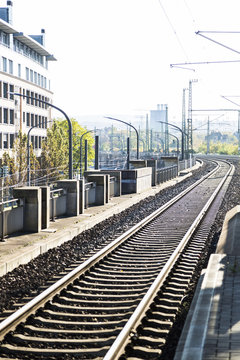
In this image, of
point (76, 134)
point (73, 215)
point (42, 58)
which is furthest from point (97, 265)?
point (76, 134)

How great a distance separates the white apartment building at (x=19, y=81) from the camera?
2598 inches

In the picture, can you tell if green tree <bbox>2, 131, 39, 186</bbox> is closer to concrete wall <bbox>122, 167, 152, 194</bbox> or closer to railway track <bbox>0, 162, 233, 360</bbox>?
concrete wall <bbox>122, 167, 152, 194</bbox>

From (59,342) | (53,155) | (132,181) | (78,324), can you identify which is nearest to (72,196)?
(132,181)

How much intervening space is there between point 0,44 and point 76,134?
38709 millimetres

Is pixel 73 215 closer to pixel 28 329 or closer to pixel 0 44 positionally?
pixel 28 329

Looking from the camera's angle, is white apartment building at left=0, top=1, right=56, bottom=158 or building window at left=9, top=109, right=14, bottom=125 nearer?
white apartment building at left=0, top=1, right=56, bottom=158

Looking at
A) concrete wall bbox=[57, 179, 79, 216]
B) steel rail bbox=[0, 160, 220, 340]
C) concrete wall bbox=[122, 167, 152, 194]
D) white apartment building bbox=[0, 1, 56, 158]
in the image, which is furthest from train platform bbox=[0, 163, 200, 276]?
white apartment building bbox=[0, 1, 56, 158]

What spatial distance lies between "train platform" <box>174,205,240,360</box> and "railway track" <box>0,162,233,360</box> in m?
0.52

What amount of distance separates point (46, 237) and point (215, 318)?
8.73 meters

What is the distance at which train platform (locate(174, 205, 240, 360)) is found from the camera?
629 centimetres

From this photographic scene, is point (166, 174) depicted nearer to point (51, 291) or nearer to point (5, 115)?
point (5, 115)

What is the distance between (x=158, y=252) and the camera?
1459cm

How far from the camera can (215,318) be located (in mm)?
7605

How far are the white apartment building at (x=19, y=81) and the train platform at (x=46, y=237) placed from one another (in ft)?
134
